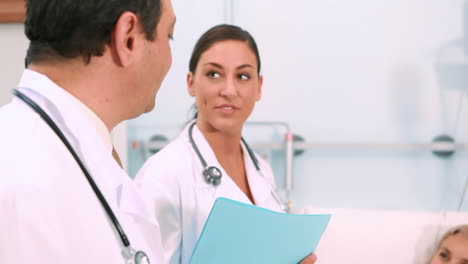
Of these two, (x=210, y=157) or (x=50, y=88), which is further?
(x=210, y=157)

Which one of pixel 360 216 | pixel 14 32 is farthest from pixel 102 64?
pixel 360 216

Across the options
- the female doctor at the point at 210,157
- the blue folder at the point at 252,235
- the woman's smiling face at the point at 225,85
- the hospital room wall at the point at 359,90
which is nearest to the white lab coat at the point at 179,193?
the female doctor at the point at 210,157

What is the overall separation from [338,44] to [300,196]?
2.39 ft

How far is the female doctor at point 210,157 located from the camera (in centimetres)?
116

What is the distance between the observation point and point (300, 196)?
2377mm

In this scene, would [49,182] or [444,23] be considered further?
[444,23]

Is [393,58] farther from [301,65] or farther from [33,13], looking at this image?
[33,13]

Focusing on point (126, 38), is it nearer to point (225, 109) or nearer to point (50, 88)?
point (50, 88)

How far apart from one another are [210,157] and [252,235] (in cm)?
39

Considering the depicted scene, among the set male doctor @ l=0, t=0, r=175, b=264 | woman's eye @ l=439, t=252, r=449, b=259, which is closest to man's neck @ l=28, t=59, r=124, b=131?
male doctor @ l=0, t=0, r=175, b=264

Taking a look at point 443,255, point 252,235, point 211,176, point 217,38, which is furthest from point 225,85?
point 443,255

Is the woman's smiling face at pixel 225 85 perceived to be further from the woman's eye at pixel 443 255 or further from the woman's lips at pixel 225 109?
the woman's eye at pixel 443 255

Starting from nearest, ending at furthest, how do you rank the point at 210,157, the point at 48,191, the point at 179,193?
the point at 48,191 → the point at 179,193 → the point at 210,157

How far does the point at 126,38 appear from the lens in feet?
2.33
